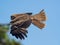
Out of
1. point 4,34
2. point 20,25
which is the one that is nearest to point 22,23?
point 20,25

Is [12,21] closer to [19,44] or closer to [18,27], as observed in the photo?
[18,27]

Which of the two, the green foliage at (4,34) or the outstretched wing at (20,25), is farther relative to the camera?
the outstretched wing at (20,25)

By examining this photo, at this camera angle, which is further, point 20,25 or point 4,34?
point 20,25

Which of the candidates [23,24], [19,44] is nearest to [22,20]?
[23,24]

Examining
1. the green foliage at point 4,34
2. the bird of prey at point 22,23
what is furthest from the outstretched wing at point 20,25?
the green foliage at point 4,34

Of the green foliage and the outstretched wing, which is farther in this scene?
the outstretched wing

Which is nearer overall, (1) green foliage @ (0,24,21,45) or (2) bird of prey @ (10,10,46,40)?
(1) green foliage @ (0,24,21,45)

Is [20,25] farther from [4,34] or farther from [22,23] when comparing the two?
[4,34]

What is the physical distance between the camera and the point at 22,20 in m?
3.11

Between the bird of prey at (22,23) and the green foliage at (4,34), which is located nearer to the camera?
the green foliage at (4,34)

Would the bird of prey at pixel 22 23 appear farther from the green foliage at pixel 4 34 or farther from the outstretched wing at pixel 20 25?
the green foliage at pixel 4 34

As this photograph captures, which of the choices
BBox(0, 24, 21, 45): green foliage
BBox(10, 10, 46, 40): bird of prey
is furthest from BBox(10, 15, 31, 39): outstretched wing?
BBox(0, 24, 21, 45): green foliage

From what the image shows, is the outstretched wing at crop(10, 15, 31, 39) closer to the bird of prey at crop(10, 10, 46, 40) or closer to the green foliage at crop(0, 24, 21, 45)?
the bird of prey at crop(10, 10, 46, 40)

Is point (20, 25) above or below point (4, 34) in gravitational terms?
above
